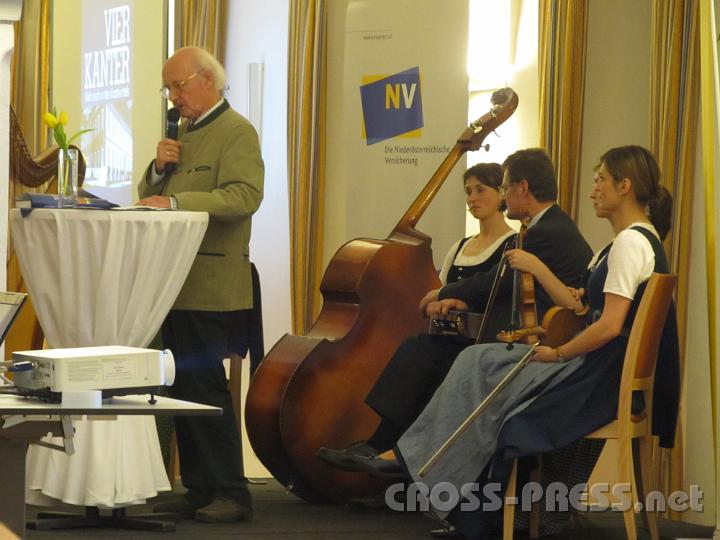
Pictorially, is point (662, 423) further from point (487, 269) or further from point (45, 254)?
point (45, 254)

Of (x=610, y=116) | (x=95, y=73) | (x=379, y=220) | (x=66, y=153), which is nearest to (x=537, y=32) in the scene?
(x=610, y=116)

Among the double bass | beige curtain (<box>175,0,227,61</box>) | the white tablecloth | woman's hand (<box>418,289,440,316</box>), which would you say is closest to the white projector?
the white tablecloth

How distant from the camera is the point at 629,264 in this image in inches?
129

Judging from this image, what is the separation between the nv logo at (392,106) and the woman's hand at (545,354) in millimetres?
1539

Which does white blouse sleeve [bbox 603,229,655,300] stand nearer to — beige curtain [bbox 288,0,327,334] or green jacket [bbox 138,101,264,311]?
green jacket [bbox 138,101,264,311]

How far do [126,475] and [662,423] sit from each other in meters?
1.49

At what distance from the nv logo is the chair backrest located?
1.66 meters

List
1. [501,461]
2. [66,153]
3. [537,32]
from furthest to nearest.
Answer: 1. [537,32]
2. [66,153]
3. [501,461]

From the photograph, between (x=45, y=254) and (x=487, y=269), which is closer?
(x=45, y=254)

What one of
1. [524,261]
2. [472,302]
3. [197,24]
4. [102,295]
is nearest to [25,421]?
[102,295]

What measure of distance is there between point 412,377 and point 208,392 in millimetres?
644

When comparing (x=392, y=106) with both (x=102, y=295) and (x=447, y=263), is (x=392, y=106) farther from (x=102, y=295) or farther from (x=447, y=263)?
(x=102, y=295)

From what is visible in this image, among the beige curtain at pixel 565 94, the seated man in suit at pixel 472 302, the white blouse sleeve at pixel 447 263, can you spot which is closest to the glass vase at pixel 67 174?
the seated man in suit at pixel 472 302

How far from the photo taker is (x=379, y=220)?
4738 millimetres
